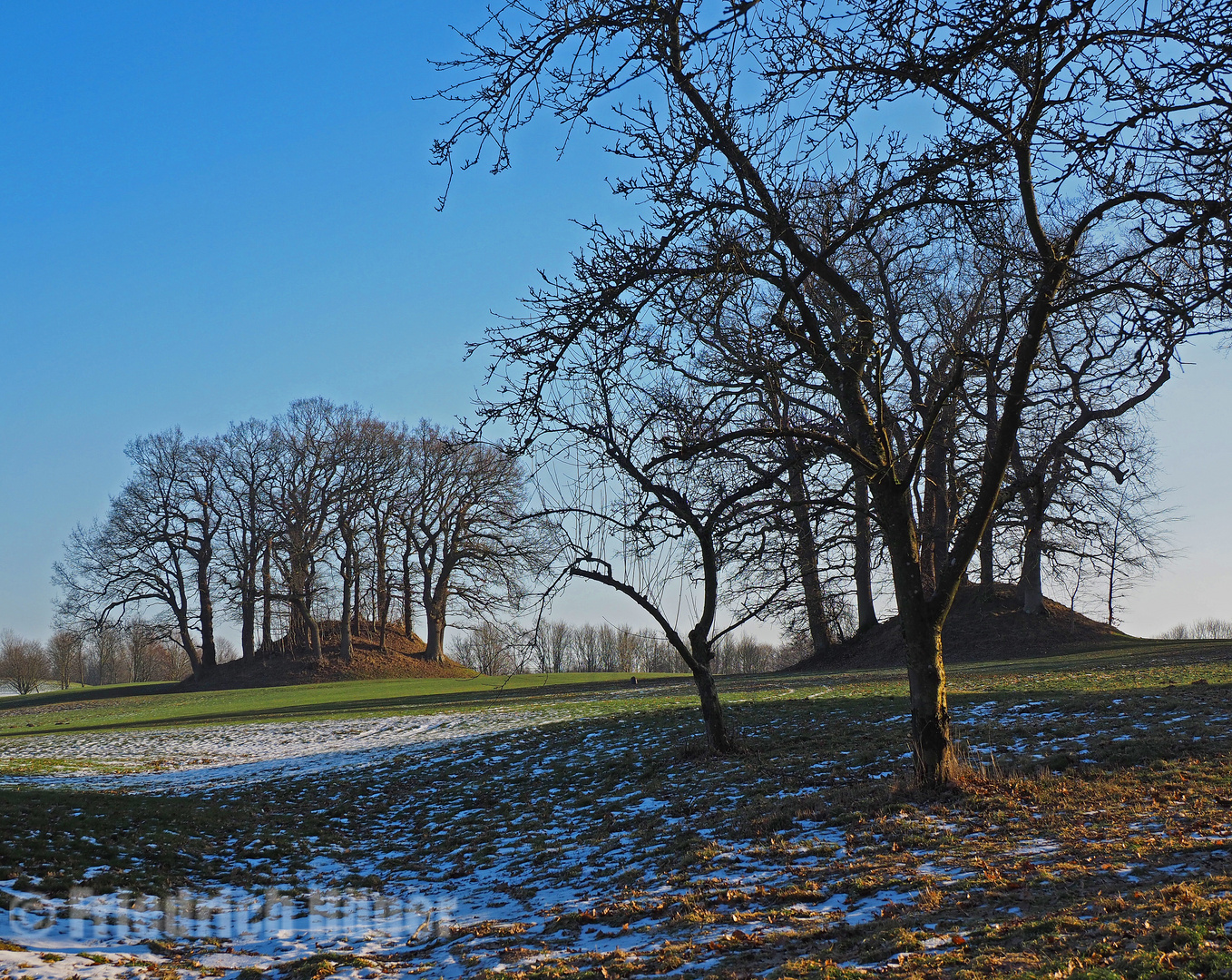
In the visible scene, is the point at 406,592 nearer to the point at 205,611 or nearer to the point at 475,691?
the point at 205,611

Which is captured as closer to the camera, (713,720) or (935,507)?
(713,720)

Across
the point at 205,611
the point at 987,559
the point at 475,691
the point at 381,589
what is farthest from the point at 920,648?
the point at 205,611

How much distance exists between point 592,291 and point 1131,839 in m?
5.41

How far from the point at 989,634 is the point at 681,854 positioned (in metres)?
24.7

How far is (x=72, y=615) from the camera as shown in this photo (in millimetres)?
45875

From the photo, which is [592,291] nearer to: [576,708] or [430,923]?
[430,923]

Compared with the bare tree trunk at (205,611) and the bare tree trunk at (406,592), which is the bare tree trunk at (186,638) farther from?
the bare tree trunk at (406,592)

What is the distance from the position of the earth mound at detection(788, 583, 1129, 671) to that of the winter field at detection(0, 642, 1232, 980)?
1278cm

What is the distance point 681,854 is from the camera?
23.1 feet

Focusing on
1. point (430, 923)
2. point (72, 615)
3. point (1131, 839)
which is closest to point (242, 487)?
point (72, 615)

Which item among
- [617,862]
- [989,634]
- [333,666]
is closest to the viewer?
[617,862]

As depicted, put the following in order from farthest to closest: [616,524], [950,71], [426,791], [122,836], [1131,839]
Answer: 1. [426,791]
2. [616,524]
3. [122,836]
4. [1131,839]
5. [950,71]

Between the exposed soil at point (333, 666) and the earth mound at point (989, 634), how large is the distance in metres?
22.9

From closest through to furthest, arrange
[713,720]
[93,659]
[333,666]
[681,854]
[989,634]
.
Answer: [681,854], [713,720], [989,634], [333,666], [93,659]
